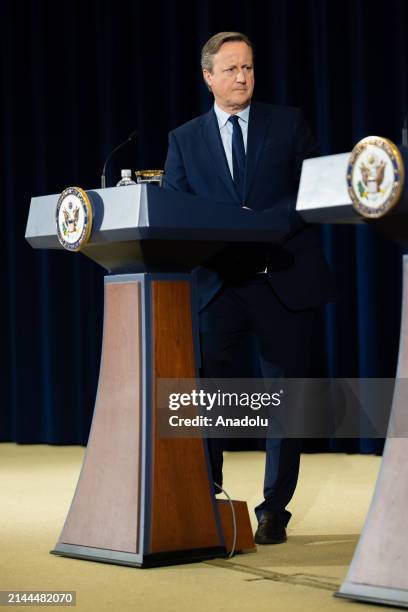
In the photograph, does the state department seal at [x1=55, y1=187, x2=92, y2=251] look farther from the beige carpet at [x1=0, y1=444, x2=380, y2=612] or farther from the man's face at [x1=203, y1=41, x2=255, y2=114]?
the beige carpet at [x1=0, y1=444, x2=380, y2=612]

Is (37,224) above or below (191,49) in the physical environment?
below

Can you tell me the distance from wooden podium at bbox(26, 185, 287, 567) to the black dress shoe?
246mm

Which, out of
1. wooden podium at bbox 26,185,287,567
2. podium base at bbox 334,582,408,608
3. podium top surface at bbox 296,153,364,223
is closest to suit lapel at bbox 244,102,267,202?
wooden podium at bbox 26,185,287,567

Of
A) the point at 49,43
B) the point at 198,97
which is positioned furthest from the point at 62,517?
the point at 49,43

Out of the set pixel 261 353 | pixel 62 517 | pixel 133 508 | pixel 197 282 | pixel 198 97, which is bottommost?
pixel 62 517

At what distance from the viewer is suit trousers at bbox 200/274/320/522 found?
9.78 ft

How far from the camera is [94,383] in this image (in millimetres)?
5531

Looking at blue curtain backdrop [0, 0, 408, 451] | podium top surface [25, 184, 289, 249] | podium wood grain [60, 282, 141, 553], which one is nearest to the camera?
podium top surface [25, 184, 289, 249]

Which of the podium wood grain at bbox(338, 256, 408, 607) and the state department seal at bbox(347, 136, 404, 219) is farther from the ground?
the state department seal at bbox(347, 136, 404, 219)

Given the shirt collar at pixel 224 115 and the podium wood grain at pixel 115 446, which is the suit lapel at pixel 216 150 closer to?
Result: the shirt collar at pixel 224 115

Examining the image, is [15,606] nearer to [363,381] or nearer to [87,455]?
[87,455]

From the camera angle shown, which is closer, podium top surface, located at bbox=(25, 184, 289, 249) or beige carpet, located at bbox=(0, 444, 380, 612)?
beige carpet, located at bbox=(0, 444, 380, 612)

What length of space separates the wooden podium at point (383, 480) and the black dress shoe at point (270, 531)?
28.6 inches

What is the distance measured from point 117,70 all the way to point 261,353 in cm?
279
